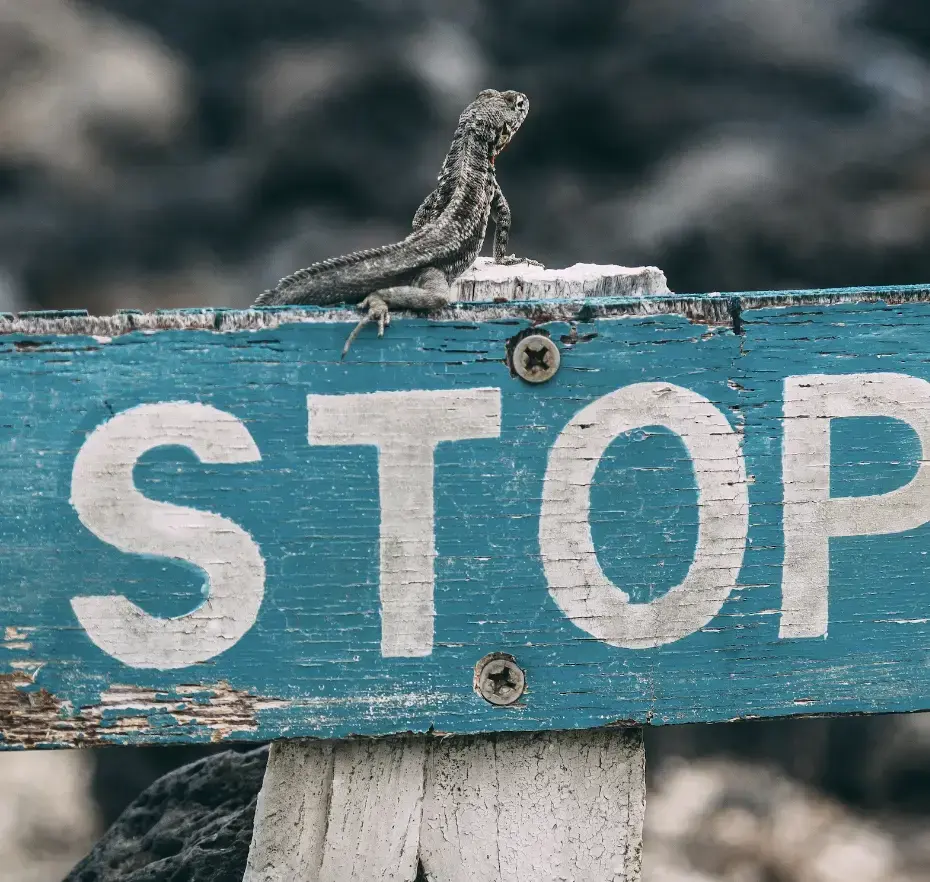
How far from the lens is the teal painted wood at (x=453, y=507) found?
1.65m

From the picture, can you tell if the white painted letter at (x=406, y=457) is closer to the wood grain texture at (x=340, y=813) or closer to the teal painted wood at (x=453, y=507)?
the teal painted wood at (x=453, y=507)

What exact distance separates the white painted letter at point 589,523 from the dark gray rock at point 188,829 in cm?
102

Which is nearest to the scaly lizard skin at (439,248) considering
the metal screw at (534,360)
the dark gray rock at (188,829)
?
the metal screw at (534,360)

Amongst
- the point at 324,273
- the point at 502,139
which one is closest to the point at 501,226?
the point at 502,139

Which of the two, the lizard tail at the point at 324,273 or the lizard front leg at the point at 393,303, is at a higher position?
the lizard tail at the point at 324,273

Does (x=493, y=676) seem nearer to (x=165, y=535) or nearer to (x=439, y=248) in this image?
(x=165, y=535)

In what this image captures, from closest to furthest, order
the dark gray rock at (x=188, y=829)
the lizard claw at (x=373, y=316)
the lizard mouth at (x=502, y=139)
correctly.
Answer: the lizard claw at (x=373, y=316), the dark gray rock at (x=188, y=829), the lizard mouth at (x=502, y=139)

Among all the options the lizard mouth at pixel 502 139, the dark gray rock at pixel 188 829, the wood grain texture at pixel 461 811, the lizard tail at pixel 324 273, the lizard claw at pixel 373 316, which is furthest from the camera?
the lizard mouth at pixel 502 139

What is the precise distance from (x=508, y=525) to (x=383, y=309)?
360 millimetres

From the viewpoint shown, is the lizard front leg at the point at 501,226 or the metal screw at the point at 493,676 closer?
the metal screw at the point at 493,676

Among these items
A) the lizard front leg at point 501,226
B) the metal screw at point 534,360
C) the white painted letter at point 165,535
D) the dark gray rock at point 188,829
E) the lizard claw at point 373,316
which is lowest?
the dark gray rock at point 188,829

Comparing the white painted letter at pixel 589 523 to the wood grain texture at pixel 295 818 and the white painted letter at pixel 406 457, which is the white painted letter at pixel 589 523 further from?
the wood grain texture at pixel 295 818

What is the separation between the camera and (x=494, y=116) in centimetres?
240

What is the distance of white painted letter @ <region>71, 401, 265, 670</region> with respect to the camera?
1.65 metres
